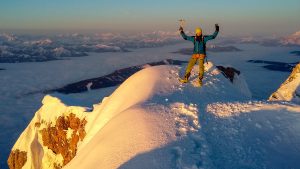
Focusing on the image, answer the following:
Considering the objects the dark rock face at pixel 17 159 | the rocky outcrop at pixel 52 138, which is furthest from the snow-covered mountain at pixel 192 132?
the dark rock face at pixel 17 159

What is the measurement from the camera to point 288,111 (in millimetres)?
12891

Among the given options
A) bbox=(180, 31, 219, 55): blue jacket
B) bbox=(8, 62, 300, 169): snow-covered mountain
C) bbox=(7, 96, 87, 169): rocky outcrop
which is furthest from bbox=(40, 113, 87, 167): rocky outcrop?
bbox=(180, 31, 219, 55): blue jacket

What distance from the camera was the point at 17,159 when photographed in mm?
43812

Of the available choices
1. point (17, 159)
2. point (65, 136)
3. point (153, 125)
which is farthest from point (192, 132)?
point (17, 159)

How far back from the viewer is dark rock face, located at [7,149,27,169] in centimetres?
4249

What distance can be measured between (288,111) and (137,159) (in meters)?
7.38

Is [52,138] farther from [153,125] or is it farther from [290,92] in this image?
[290,92]

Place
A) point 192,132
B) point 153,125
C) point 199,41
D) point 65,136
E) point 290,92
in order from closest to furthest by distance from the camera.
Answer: point 192,132, point 153,125, point 199,41, point 290,92, point 65,136

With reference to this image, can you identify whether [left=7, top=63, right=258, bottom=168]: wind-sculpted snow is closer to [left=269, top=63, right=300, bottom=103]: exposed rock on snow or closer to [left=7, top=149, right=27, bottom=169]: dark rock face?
[left=269, top=63, right=300, bottom=103]: exposed rock on snow

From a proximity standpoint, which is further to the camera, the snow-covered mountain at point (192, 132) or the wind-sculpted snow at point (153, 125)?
the wind-sculpted snow at point (153, 125)

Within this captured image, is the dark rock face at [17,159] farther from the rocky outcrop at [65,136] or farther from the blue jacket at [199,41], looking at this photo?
the blue jacket at [199,41]

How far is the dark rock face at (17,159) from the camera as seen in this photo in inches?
1673

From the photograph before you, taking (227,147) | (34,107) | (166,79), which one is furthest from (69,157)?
(34,107)

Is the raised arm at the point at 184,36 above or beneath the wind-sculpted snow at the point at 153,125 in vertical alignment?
above
